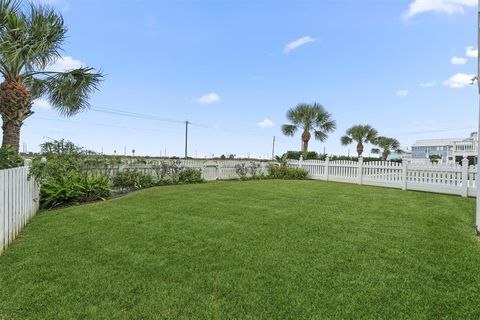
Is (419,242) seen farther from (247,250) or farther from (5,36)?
(5,36)

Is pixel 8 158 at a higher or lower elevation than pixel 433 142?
lower

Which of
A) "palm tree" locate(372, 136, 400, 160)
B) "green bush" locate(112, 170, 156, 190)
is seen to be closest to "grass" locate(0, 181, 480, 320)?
"green bush" locate(112, 170, 156, 190)

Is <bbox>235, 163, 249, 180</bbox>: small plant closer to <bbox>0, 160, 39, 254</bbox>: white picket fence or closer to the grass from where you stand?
the grass

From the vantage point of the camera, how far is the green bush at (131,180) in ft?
31.5

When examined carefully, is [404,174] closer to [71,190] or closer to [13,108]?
[71,190]

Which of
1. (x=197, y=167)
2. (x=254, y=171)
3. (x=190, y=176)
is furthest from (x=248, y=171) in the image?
(x=190, y=176)

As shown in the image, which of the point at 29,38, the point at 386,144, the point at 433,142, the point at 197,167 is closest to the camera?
the point at 29,38

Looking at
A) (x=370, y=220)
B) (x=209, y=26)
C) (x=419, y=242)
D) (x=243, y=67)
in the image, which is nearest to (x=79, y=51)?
(x=209, y=26)

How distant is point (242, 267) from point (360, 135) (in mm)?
33075

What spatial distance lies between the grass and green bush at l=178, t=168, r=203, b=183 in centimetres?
630

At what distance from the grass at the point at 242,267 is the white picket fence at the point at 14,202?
0.64 feet

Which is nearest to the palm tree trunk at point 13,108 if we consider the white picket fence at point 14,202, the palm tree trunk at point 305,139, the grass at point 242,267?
the white picket fence at point 14,202

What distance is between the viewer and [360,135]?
33.3 m

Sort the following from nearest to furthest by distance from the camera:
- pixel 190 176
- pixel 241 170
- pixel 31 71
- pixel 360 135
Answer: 1. pixel 31 71
2. pixel 190 176
3. pixel 241 170
4. pixel 360 135
